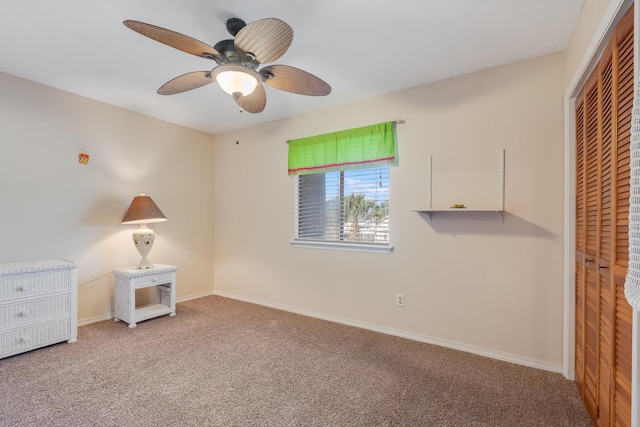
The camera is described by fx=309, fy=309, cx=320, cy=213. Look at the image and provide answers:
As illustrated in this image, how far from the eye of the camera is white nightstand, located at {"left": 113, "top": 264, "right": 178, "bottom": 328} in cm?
308

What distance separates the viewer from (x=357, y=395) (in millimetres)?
1931

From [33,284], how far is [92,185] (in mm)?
1123

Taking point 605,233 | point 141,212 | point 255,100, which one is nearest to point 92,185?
point 141,212

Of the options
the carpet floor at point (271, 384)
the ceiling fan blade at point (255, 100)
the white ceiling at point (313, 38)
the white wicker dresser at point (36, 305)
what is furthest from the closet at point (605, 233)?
the white wicker dresser at point (36, 305)

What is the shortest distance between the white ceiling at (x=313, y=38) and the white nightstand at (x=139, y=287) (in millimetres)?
1803

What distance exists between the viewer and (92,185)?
3199 mm

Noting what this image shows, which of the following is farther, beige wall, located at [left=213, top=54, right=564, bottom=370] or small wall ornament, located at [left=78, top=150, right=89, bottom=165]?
small wall ornament, located at [left=78, top=150, right=89, bottom=165]

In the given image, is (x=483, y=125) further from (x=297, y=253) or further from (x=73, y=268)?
(x=73, y=268)

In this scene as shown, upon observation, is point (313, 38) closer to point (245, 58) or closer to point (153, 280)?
point (245, 58)

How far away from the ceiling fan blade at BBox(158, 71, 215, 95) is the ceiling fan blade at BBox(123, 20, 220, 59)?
17 centimetres

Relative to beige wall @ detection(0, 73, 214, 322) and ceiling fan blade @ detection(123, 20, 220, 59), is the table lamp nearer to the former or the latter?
beige wall @ detection(0, 73, 214, 322)

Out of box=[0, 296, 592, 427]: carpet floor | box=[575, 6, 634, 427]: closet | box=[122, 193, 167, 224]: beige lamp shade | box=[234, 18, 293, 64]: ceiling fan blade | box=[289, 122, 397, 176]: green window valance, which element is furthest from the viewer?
box=[122, 193, 167, 224]: beige lamp shade

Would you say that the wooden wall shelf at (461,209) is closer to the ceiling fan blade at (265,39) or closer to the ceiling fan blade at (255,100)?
the ceiling fan blade at (255,100)

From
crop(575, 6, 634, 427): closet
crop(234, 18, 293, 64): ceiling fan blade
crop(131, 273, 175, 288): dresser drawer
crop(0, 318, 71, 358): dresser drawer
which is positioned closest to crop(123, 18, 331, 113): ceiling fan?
crop(234, 18, 293, 64): ceiling fan blade
